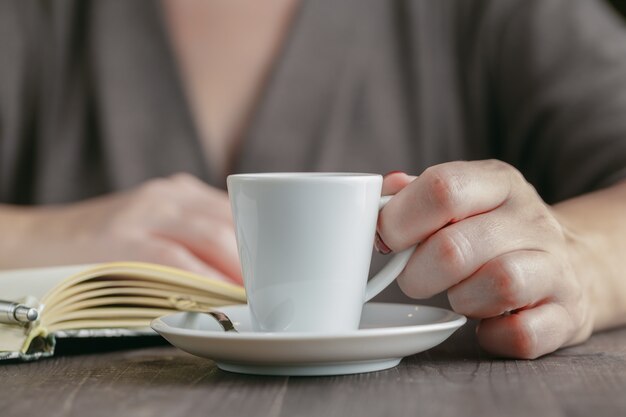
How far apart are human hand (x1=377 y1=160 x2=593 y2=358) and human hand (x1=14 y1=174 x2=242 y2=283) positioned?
0.31 m

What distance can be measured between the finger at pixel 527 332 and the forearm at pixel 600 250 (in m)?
0.07

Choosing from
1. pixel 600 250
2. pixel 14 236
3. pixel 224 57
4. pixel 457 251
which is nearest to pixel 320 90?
pixel 224 57

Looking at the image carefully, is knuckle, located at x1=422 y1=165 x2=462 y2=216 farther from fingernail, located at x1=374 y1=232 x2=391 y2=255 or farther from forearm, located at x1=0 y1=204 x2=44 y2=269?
forearm, located at x1=0 y1=204 x2=44 y2=269

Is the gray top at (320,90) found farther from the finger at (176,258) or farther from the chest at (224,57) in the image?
the finger at (176,258)

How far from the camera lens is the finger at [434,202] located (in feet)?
1.74

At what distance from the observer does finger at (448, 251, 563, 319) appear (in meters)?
0.55

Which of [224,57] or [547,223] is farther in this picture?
[224,57]

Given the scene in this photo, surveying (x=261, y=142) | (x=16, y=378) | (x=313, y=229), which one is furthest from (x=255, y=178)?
(x=261, y=142)

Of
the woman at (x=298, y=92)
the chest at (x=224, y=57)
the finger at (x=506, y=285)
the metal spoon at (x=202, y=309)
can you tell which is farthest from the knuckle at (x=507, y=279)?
the chest at (x=224, y=57)

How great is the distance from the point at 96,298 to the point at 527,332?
324 millimetres

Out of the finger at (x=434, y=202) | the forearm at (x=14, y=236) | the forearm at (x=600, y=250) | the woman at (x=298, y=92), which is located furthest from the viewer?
the woman at (x=298, y=92)

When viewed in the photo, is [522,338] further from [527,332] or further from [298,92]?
[298,92]

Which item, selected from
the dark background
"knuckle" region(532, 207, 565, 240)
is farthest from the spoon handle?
the dark background

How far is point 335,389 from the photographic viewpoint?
18.6 inches
